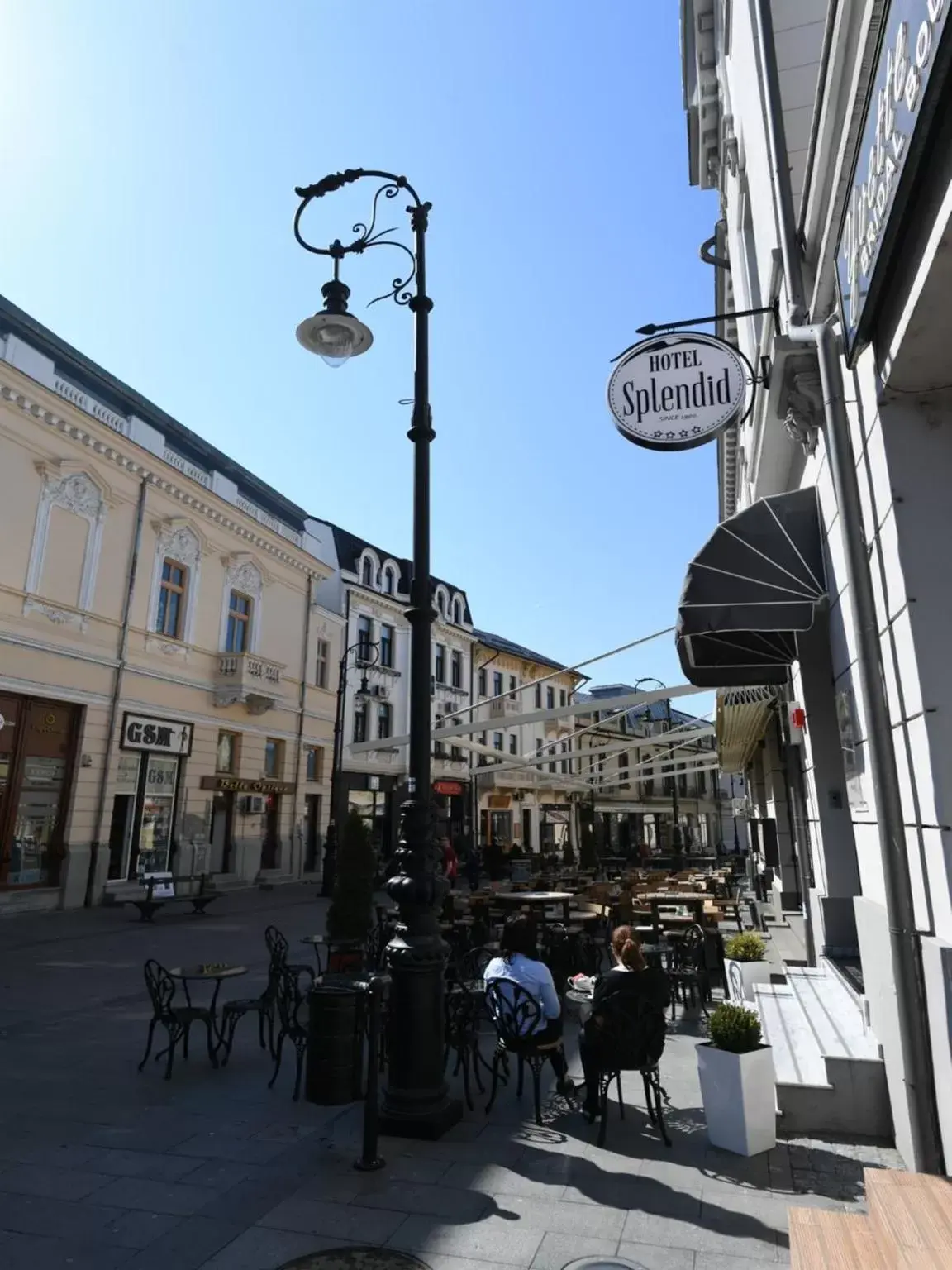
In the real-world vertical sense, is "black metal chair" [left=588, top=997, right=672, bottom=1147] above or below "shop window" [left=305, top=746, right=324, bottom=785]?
below

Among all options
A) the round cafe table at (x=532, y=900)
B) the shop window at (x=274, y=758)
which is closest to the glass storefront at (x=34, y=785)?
the shop window at (x=274, y=758)

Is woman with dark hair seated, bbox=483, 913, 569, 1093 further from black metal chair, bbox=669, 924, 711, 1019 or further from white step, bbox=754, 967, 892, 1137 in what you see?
black metal chair, bbox=669, 924, 711, 1019

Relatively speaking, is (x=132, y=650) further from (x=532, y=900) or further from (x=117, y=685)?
(x=532, y=900)

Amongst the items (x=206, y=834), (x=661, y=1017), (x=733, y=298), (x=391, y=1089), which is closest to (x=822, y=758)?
(x=661, y=1017)

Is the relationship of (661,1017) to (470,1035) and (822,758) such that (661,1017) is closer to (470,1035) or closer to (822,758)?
(470,1035)

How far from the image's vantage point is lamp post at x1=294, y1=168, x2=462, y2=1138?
194 inches

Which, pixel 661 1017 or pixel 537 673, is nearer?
pixel 661 1017

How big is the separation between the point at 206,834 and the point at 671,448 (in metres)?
19.6

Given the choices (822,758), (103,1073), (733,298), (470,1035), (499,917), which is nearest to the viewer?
(470,1035)

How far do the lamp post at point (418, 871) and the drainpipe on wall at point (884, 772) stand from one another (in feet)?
8.74

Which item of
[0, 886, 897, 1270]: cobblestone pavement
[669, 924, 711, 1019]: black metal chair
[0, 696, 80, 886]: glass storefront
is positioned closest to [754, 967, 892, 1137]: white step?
[0, 886, 897, 1270]: cobblestone pavement

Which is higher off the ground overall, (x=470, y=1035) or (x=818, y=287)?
(x=818, y=287)

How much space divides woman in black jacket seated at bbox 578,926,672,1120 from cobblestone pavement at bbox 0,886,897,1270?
33 cm

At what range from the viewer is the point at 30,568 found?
17188 mm
